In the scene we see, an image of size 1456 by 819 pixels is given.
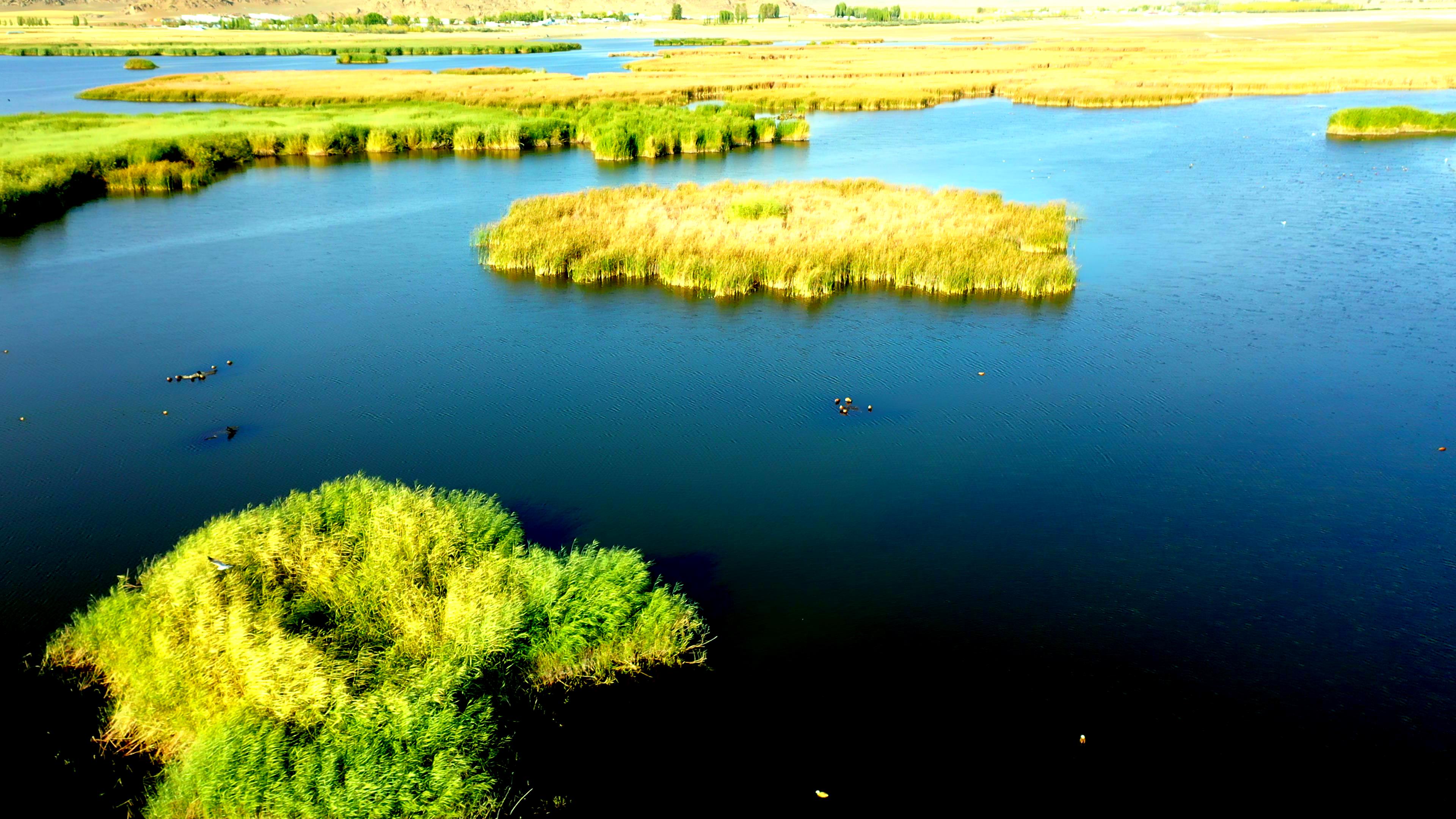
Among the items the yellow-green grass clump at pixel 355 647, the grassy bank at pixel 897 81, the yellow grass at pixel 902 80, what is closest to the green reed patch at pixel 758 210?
the yellow-green grass clump at pixel 355 647

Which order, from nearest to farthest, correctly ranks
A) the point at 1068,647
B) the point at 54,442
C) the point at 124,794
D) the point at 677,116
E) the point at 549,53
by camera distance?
the point at 124,794 < the point at 1068,647 < the point at 54,442 < the point at 677,116 < the point at 549,53

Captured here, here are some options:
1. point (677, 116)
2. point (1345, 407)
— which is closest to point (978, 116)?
point (677, 116)

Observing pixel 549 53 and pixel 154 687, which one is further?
pixel 549 53

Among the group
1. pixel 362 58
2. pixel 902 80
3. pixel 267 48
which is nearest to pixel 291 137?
pixel 902 80

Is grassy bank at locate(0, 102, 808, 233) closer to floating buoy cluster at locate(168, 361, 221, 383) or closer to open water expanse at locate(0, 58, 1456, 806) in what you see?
open water expanse at locate(0, 58, 1456, 806)

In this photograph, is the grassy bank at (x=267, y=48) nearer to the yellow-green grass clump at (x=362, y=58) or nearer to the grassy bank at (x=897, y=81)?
the yellow-green grass clump at (x=362, y=58)

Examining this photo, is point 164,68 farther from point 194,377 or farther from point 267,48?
point 194,377

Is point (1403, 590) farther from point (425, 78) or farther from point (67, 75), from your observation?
point (67, 75)
